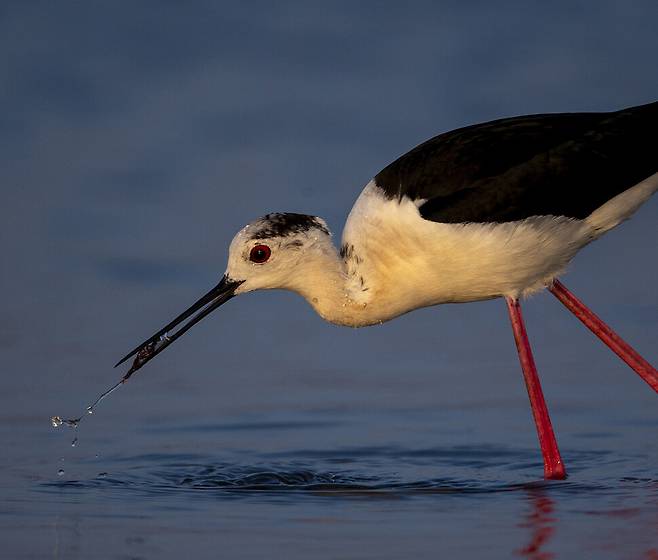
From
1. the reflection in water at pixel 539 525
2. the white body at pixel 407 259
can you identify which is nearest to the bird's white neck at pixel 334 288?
the white body at pixel 407 259

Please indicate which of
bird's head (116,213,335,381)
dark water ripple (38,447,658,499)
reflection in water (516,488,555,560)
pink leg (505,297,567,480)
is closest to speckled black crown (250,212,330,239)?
bird's head (116,213,335,381)

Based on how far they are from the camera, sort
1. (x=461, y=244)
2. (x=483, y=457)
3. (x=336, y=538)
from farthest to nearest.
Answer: (x=483, y=457), (x=461, y=244), (x=336, y=538)

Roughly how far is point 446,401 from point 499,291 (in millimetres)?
1482

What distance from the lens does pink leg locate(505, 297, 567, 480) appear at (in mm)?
7352

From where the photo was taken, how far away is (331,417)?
28.3 ft

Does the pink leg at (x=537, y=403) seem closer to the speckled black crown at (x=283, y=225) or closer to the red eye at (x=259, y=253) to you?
the speckled black crown at (x=283, y=225)

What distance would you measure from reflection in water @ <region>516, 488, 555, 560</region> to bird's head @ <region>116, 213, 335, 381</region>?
175 centimetres

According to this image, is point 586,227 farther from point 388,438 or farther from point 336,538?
point 336,538

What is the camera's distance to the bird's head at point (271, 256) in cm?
738

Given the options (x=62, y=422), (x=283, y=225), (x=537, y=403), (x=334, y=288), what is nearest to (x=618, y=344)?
(x=537, y=403)

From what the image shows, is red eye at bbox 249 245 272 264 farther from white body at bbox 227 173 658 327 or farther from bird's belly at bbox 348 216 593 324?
bird's belly at bbox 348 216 593 324

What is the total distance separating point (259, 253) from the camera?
24.2 ft

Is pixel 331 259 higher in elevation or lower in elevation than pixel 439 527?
higher

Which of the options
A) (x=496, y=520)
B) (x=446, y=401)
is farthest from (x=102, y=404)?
(x=496, y=520)
